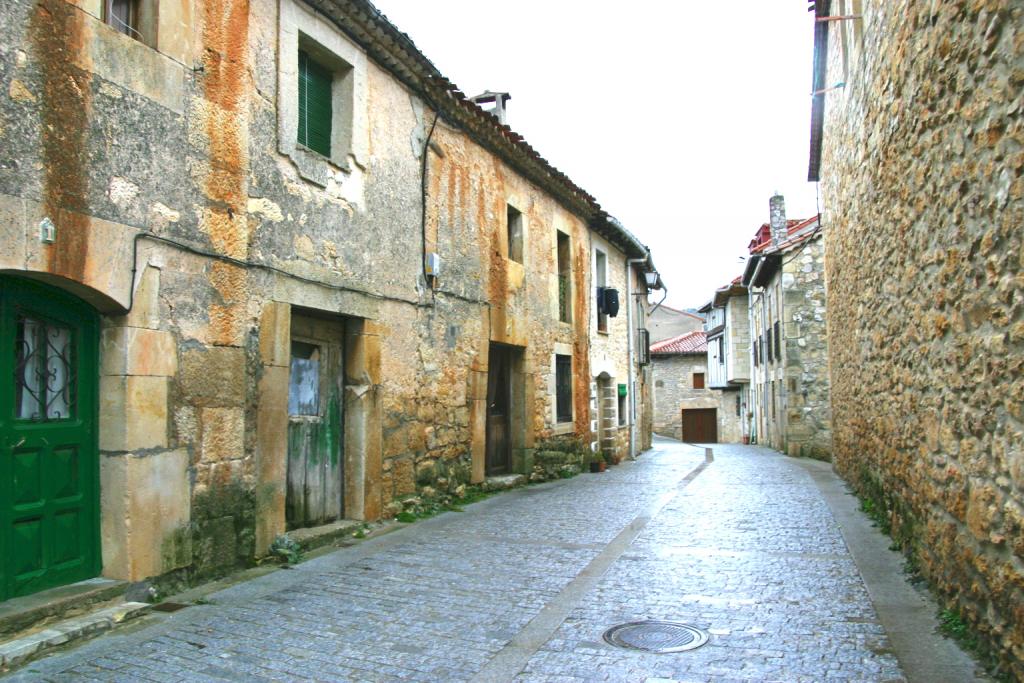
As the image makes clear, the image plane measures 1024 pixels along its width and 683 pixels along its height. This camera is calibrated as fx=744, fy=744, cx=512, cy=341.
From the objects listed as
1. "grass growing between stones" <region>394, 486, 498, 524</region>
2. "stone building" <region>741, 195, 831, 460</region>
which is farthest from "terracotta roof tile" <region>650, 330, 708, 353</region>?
"grass growing between stones" <region>394, 486, 498, 524</region>

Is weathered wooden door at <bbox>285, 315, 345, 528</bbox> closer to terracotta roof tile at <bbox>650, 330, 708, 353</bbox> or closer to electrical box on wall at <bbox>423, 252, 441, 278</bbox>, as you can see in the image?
electrical box on wall at <bbox>423, 252, 441, 278</bbox>

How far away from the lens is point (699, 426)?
36.4 m

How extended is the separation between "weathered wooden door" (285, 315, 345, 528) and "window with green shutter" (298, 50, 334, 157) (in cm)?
160

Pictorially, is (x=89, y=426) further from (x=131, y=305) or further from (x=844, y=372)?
(x=844, y=372)

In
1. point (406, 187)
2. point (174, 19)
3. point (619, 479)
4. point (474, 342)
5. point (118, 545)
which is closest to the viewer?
point (118, 545)

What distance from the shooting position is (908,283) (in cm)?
527

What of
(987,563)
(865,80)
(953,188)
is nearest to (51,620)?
(987,563)

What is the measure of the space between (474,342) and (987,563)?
21.5ft

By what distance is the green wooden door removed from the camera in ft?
13.4

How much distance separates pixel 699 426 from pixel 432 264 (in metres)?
30.3

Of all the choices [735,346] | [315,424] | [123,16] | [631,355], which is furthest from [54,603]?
[735,346]

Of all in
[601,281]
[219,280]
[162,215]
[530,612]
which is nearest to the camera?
[530,612]

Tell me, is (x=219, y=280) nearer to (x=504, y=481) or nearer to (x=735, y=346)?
(x=504, y=481)

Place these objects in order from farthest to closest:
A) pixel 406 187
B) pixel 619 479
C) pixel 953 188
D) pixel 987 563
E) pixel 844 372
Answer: pixel 619 479, pixel 844 372, pixel 406 187, pixel 953 188, pixel 987 563
